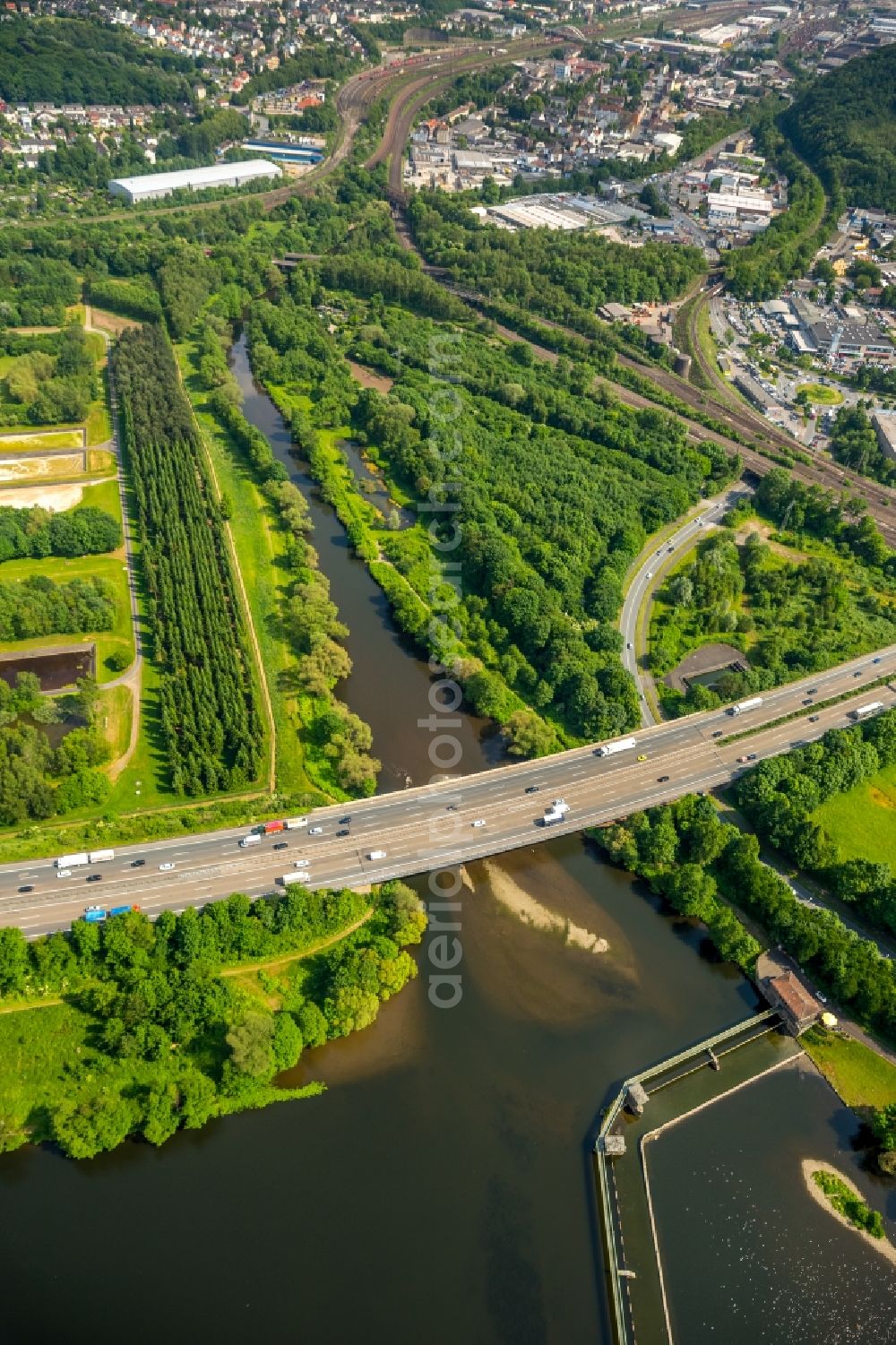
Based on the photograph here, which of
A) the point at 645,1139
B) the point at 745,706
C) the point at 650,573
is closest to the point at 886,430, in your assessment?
the point at 650,573

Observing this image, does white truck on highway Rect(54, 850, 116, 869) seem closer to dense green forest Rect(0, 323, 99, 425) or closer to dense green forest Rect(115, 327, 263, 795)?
dense green forest Rect(115, 327, 263, 795)

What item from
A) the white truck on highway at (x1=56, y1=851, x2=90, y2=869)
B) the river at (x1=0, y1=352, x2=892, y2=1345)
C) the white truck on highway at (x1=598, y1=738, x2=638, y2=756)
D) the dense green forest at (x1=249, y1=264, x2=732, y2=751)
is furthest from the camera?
the dense green forest at (x1=249, y1=264, x2=732, y2=751)

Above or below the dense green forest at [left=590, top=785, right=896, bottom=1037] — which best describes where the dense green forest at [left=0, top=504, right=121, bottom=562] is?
above

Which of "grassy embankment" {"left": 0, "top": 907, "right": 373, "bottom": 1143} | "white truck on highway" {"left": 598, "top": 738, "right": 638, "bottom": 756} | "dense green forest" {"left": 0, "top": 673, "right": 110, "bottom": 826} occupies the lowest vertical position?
"grassy embankment" {"left": 0, "top": 907, "right": 373, "bottom": 1143}

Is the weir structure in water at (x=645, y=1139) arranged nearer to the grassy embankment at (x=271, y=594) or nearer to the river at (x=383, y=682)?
the river at (x=383, y=682)

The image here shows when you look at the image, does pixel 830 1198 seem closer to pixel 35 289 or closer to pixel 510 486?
pixel 510 486

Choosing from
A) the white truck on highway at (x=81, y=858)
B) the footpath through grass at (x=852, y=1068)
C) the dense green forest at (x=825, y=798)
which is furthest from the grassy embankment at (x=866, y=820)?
the white truck on highway at (x=81, y=858)

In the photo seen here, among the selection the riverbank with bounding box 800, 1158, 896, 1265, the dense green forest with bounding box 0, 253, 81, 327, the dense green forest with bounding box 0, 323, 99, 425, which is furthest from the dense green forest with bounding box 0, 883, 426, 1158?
the dense green forest with bounding box 0, 253, 81, 327
